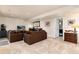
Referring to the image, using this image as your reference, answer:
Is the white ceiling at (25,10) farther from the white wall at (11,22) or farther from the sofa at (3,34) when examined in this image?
the sofa at (3,34)

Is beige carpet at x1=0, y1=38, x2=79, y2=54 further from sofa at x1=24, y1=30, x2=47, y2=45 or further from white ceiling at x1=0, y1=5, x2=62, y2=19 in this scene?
white ceiling at x1=0, y1=5, x2=62, y2=19

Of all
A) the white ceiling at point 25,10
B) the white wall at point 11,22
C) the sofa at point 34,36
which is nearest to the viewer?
the white ceiling at point 25,10

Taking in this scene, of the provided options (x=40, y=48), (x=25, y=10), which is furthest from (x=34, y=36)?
(x=25, y=10)

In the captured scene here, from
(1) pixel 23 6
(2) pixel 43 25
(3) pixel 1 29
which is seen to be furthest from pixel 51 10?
(3) pixel 1 29

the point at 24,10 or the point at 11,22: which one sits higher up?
the point at 24,10

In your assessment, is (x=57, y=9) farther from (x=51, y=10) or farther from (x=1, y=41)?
(x=1, y=41)

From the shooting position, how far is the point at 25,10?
199 centimetres

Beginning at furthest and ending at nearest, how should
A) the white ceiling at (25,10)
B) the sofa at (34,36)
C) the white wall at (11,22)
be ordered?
the sofa at (34,36) → the white wall at (11,22) → the white ceiling at (25,10)

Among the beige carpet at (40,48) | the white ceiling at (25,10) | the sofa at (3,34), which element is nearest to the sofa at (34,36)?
the beige carpet at (40,48)

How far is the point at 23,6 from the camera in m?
1.89

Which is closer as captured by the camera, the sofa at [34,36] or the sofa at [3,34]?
the sofa at [3,34]

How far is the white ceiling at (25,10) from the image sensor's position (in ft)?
6.16

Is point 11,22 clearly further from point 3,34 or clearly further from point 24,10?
point 24,10
